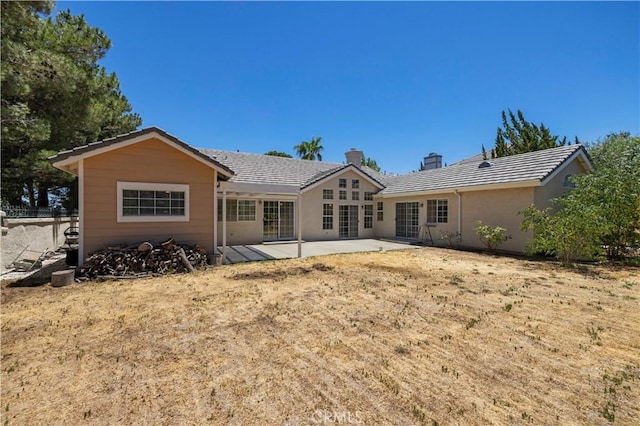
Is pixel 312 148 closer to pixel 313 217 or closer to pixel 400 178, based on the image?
pixel 400 178

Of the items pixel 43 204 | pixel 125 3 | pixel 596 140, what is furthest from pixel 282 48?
pixel 596 140

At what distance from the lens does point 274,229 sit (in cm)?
1586

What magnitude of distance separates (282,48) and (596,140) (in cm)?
2637

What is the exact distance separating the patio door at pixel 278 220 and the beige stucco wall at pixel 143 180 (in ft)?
19.1

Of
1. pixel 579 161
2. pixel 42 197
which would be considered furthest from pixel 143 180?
pixel 579 161

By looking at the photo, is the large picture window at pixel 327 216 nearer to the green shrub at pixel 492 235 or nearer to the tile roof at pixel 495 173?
the tile roof at pixel 495 173

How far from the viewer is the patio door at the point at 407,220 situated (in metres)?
17.1

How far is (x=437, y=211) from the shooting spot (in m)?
15.9

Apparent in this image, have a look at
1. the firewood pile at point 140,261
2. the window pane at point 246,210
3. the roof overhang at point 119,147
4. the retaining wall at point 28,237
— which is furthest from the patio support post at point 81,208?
the window pane at point 246,210

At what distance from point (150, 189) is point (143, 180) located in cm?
32

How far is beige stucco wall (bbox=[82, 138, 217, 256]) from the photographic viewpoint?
26.9 feet

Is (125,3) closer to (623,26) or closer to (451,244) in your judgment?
(451,244)

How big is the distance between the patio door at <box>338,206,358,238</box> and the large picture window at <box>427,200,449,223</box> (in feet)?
14.3

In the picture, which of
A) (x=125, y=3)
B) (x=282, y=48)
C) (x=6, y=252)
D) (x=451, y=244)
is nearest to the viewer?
(x=6, y=252)
